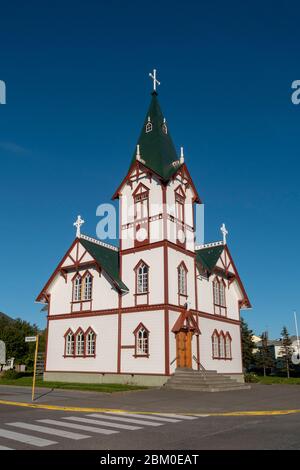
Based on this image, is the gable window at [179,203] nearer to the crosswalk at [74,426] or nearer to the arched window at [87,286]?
the arched window at [87,286]

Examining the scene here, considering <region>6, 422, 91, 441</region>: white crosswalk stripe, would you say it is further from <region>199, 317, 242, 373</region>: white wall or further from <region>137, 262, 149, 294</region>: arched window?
<region>199, 317, 242, 373</region>: white wall

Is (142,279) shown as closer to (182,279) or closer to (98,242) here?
(182,279)

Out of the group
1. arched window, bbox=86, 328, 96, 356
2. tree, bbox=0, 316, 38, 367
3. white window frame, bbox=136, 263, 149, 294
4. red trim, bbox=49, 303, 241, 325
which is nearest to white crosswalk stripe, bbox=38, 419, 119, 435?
red trim, bbox=49, 303, 241, 325

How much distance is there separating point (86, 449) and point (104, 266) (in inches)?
855

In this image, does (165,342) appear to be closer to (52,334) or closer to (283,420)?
(52,334)

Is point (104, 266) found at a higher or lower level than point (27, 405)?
higher

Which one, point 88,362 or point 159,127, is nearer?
point 88,362

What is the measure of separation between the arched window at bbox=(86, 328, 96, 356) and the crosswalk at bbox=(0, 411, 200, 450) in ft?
52.3

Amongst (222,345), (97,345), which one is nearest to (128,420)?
(97,345)

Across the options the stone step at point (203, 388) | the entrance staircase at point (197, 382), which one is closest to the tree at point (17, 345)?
the entrance staircase at point (197, 382)

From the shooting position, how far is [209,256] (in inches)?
1372

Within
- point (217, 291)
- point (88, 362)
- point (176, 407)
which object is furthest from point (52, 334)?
point (176, 407)

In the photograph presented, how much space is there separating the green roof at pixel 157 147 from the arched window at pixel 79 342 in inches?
491
